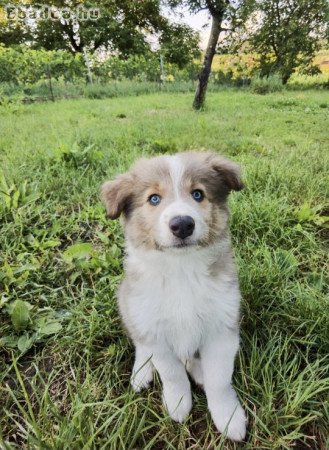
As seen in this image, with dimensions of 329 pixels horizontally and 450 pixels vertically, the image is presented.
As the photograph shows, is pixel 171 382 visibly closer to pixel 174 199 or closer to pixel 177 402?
pixel 177 402

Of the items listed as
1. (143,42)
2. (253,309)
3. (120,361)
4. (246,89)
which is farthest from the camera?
(143,42)

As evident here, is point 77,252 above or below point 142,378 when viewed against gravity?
above

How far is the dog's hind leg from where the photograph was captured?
81.4 inches

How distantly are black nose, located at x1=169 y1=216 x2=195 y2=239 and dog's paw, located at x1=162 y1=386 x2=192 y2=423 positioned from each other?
84 centimetres

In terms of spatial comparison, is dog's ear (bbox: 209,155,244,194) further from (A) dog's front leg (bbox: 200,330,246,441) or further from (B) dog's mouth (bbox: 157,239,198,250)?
(A) dog's front leg (bbox: 200,330,246,441)

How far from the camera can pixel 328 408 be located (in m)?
1.89

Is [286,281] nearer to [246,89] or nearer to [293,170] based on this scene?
[293,170]

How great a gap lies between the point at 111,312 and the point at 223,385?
2.97ft

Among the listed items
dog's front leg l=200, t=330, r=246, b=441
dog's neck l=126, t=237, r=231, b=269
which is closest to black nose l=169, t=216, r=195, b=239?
dog's neck l=126, t=237, r=231, b=269

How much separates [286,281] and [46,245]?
1858 millimetres

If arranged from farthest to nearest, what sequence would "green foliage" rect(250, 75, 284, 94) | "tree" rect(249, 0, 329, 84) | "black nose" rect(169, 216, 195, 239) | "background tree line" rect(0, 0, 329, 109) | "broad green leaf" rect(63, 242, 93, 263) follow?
1. "tree" rect(249, 0, 329, 84)
2. "background tree line" rect(0, 0, 329, 109)
3. "green foliage" rect(250, 75, 284, 94)
4. "broad green leaf" rect(63, 242, 93, 263)
5. "black nose" rect(169, 216, 195, 239)

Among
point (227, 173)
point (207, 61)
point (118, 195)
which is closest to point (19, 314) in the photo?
point (118, 195)

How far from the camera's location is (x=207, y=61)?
9.09m

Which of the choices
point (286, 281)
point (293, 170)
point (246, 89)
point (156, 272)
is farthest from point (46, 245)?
point (246, 89)
